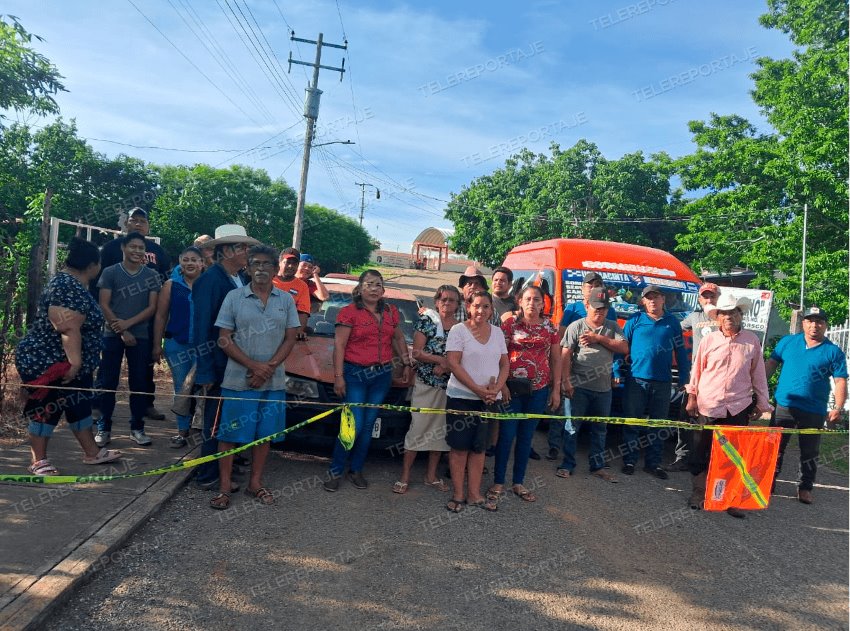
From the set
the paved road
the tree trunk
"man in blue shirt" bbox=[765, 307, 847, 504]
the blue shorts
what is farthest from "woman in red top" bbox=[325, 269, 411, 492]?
the tree trunk

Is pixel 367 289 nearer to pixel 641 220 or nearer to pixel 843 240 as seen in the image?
pixel 843 240

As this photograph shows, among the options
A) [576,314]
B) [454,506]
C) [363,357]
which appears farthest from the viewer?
[576,314]

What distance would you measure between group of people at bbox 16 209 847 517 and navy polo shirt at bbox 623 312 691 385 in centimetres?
1

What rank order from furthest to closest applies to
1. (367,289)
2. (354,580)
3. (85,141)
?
(85,141) → (367,289) → (354,580)

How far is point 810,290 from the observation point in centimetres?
1414

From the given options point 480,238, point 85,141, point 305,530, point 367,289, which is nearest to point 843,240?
point 367,289

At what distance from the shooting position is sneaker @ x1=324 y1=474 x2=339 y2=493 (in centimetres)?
489

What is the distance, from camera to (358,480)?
504cm

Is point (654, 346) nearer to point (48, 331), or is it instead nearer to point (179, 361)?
point (179, 361)

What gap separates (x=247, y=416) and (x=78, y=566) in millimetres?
1545

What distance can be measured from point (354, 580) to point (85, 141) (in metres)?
42.5

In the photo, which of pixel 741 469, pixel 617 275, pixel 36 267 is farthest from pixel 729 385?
pixel 36 267

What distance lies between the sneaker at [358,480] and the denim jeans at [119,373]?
6.90ft

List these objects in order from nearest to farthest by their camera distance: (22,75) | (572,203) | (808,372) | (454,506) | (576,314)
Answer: (454,506) < (808,372) < (576,314) < (22,75) < (572,203)
